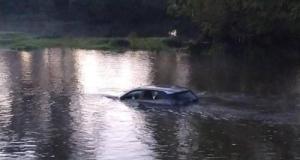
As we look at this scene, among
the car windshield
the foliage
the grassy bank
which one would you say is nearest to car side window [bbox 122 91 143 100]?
the car windshield

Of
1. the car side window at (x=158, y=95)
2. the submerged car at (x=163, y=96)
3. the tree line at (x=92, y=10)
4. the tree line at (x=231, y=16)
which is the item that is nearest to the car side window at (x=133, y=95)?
the submerged car at (x=163, y=96)

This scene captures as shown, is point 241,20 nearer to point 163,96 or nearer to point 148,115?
point 163,96

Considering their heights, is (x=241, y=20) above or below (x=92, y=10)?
above

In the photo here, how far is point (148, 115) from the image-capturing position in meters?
43.8

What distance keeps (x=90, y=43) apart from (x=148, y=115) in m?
59.8

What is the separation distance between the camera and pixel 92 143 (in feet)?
118

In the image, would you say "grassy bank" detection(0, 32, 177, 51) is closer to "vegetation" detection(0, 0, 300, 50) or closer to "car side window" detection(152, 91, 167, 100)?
"vegetation" detection(0, 0, 300, 50)

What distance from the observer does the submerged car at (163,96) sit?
4572 cm

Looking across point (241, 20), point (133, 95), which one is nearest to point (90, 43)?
point (241, 20)

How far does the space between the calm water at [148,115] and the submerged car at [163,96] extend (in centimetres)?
80

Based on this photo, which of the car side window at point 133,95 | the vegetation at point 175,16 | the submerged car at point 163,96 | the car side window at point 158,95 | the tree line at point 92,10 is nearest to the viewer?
the submerged car at point 163,96

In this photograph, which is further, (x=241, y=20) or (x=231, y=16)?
(x=231, y=16)

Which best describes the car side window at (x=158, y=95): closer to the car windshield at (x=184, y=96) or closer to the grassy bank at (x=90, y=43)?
the car windshield at (x=184, y=96)

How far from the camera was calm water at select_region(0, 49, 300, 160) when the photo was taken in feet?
113
